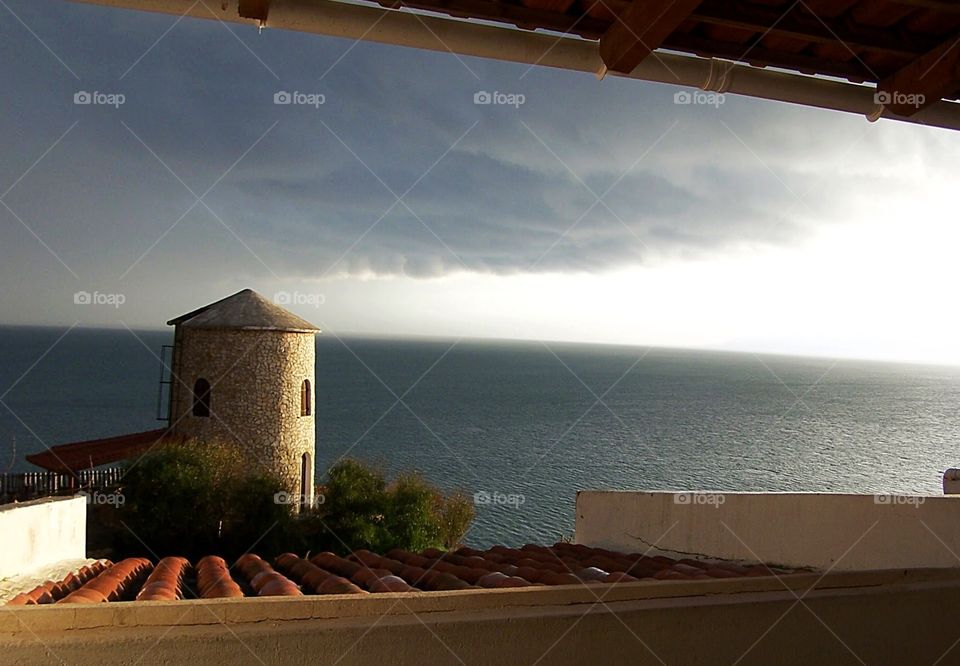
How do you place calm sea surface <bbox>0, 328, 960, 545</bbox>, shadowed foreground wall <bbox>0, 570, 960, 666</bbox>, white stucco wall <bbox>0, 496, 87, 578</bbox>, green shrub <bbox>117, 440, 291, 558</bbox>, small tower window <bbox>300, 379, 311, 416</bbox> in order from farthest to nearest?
calm sea surface <bbox>0, 328, 960, 545</bbox> → small tower window <bbox>300, 379, 311, 416</bbox> → green shrub <bbox>117, 440, 291, 558</bbox> → white stucco wall <bbox>0, 496, 87, 578</bbox> → shadowed foreground wall <bbox>0, 570, 960, 666</bbox>

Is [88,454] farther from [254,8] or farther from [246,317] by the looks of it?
[254,8]

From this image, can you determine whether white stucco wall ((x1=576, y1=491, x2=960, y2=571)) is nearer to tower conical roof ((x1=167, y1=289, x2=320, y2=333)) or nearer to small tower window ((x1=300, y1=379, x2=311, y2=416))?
tower conical roof ((x1=167, y1=289, x2=320, y2=333))

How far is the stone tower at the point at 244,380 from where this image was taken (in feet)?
56.9

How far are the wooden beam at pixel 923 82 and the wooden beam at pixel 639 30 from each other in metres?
1.35

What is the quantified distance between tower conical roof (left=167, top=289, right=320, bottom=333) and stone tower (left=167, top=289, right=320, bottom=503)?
0.09 feet

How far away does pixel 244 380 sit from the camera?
17.4m

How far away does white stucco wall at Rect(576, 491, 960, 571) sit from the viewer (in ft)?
13.9

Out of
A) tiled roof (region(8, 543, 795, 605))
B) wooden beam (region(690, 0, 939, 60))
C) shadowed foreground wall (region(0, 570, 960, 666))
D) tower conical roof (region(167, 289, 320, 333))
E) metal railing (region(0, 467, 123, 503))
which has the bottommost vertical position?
metal railing (region(0, 467, 123, 503))

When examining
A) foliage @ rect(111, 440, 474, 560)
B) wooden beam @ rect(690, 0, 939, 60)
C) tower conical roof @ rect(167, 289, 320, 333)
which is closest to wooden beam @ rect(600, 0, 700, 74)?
wooden beam @ rect(690, 0, 939, 60)

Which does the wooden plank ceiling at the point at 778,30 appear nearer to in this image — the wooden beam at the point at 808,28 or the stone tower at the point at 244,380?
the wooden beam at the point at 808,28

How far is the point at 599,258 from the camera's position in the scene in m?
47.2

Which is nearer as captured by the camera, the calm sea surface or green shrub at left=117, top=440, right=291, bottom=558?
green shrub at left=117, top=440, right=291, bottom=558

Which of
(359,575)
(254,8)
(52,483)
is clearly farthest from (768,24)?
(52,483)

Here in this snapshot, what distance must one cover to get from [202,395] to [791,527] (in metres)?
15.7
